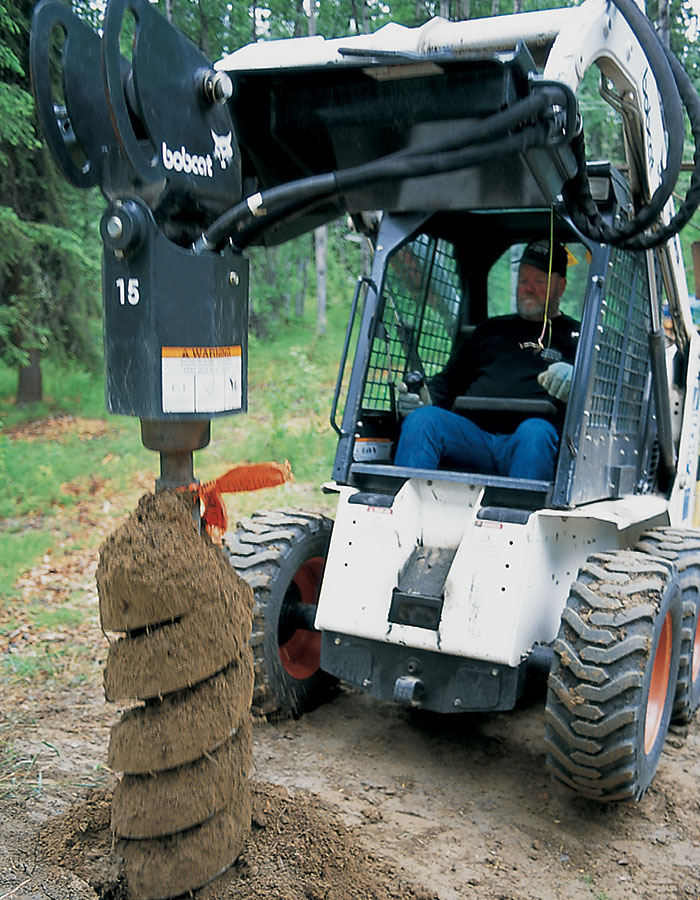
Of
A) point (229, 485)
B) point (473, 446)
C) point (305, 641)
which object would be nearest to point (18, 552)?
point (305, 641)

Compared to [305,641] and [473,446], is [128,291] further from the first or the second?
[305,641]

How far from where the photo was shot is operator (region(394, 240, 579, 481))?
397 centimetres

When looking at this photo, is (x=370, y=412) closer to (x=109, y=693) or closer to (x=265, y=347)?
(x=109, y=693)

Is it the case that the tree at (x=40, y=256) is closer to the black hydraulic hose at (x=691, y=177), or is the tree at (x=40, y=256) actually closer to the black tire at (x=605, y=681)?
the black hydraulic hose at (x=691, y=177)

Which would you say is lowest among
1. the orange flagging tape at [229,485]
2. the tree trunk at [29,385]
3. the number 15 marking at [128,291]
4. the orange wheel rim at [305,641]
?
the orange wheel rim at [305,641]

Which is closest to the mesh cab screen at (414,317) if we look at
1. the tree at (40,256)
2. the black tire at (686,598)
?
the black tire at (686,598)

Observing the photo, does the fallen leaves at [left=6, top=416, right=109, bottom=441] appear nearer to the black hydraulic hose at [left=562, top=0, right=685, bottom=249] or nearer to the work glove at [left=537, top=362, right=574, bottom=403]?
the work glove at [left=537, top=362, right=574, bottom=403]

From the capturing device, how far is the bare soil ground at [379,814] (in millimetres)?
2715

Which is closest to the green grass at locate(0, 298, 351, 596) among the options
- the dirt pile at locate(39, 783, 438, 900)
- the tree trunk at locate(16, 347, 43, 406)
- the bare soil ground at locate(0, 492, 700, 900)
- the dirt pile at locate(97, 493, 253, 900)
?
the tree trunk at locate(16, 347, 43, 406)

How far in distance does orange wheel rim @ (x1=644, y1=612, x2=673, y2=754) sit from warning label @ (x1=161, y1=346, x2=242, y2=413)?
2231 mm

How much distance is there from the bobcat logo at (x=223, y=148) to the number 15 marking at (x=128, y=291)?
43 cm

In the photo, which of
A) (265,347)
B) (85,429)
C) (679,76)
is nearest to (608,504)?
(679,76)

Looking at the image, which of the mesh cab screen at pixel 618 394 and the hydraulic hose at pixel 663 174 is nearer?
the hydraulic hose at pixel 663 174

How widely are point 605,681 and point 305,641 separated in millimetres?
1723
